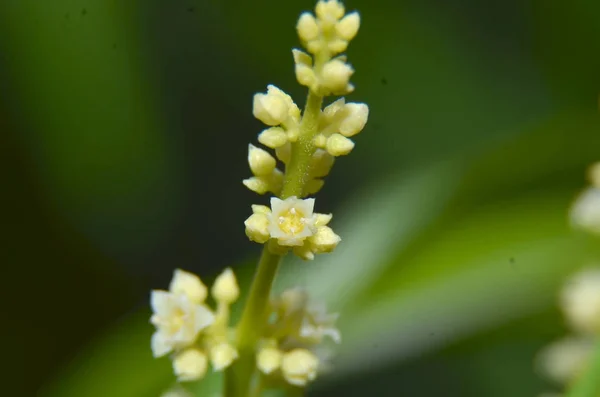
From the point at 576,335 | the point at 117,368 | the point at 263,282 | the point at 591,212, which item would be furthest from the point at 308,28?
the point at 117,368

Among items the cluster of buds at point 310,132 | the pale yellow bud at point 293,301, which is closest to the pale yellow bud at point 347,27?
the cluster of buds at point 310,132

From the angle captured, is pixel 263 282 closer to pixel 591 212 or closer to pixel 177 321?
pixel 177 321

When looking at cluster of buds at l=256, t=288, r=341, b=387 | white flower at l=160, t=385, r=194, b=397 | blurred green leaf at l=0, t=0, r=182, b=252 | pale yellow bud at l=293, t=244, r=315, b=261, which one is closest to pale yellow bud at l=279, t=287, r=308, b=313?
cluster of buds at l=256, t=288, r=341, b=387

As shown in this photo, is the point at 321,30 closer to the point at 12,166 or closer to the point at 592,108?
the point at 12,166

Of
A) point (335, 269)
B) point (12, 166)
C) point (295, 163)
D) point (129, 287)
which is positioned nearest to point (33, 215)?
point (12, 166)

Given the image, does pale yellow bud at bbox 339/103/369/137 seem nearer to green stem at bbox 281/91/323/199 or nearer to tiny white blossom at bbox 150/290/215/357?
green stem at bbox 281/91/323/199

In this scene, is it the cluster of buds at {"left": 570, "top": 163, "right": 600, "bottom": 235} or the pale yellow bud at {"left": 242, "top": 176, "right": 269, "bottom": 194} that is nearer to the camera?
the pale yellow bud at {"left": 242, "top": 176, "right": 269, "bottom": 194}

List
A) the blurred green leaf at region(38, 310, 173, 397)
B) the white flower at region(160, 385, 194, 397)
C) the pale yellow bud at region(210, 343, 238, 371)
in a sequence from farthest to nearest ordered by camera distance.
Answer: the blurred green leaf at region(38, 310, 173, 397) < the white flower at region(160, 385, 194, 397) < the pale yellow bud at region(210, 343, 238, 371)
